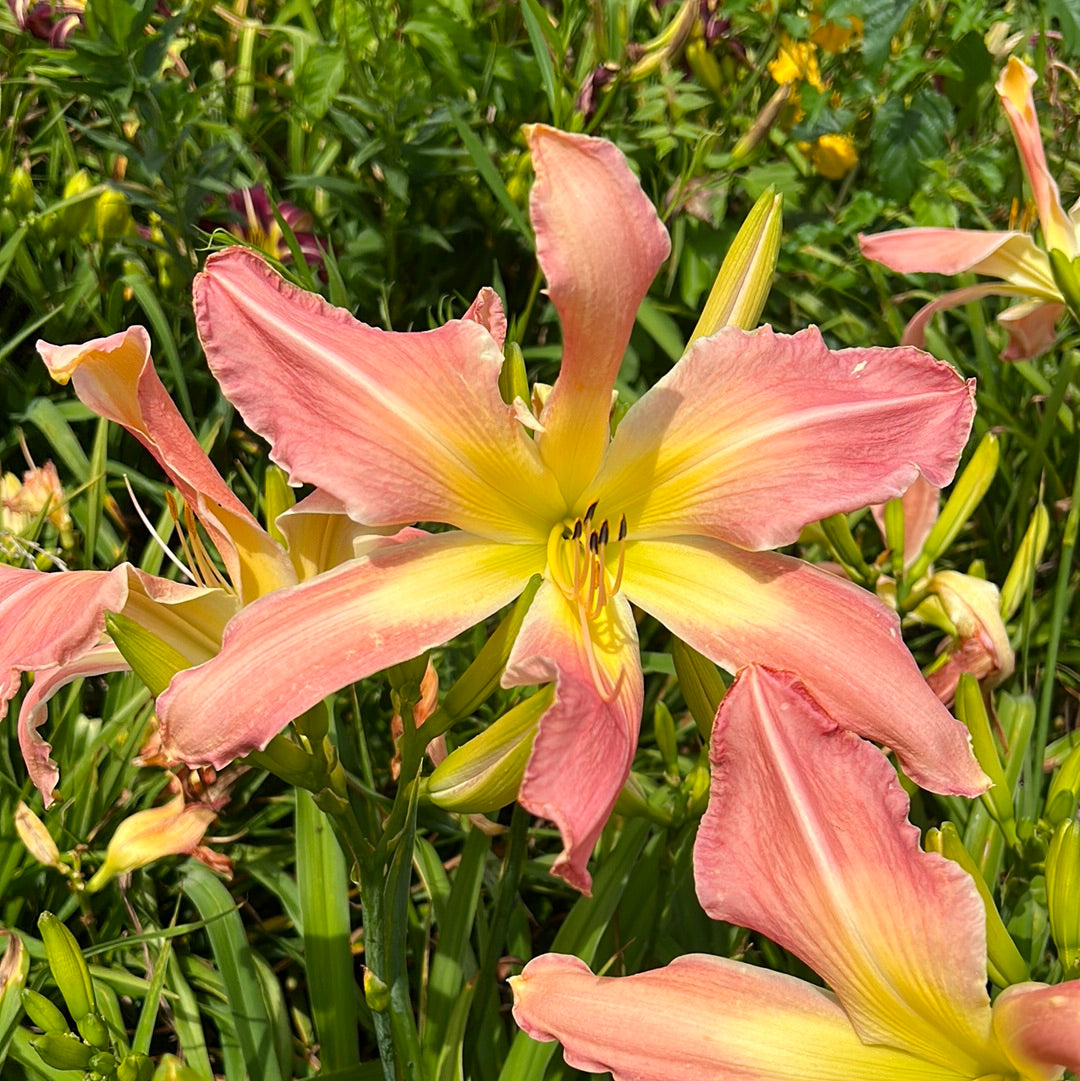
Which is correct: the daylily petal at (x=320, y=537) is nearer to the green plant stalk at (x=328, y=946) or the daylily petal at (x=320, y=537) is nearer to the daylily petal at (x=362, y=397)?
the daylily petal at (x=362, y=397)

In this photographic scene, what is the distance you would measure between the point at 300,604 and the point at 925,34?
1.71 meters

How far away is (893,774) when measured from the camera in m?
0.73

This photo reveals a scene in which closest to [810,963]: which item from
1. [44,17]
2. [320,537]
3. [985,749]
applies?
[985,749]

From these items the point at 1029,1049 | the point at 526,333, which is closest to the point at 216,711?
the point at 1029,1049

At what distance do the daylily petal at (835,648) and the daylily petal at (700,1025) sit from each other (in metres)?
0.19

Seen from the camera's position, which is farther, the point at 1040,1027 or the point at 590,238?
the point at 590,238

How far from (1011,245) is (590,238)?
2.68ft

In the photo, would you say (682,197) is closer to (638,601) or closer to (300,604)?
(638,601)

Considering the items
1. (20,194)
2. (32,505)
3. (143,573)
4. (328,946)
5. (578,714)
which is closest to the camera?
(578,714)

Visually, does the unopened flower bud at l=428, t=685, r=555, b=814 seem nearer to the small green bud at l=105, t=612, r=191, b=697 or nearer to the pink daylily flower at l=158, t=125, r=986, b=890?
the pink daylily flower at l=158, t=125, r=986, b=890

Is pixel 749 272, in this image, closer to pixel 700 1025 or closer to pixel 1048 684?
pixel 700 1025

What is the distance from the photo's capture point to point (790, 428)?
835 mm

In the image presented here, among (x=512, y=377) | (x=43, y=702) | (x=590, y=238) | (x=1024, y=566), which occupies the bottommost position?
(x=1024, y=566)

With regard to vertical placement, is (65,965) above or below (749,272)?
below
